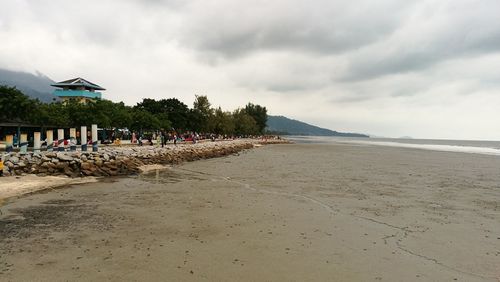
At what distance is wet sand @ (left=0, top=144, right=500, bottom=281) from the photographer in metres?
6.95

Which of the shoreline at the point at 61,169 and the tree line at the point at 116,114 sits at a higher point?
the tree line at the point at 116,114

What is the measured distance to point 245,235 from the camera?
9516 mm

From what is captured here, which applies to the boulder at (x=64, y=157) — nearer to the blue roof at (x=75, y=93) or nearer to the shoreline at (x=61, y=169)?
the shoreline at (x=61, y=169)

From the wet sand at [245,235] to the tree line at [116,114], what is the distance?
87.1ft

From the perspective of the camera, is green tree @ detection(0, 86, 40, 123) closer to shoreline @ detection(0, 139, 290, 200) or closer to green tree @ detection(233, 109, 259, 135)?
shoreline @ detection(0, 139, 290, 200)

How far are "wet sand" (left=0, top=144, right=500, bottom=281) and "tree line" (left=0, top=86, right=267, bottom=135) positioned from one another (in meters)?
26.6

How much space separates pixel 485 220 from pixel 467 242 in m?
3.37

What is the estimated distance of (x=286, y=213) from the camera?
12422 mm

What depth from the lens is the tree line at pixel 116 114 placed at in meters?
38.0

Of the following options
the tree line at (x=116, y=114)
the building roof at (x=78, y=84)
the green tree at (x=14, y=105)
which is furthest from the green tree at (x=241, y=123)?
the green tree at (x=14, y=105)

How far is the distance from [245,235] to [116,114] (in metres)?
42.7

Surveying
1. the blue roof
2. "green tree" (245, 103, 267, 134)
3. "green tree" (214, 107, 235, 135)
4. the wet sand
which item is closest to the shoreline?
the wet sand

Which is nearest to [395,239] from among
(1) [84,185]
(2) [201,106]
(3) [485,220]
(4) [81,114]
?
(3) [485,220]

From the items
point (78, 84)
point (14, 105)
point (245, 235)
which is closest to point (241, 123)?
point (78, 84)
